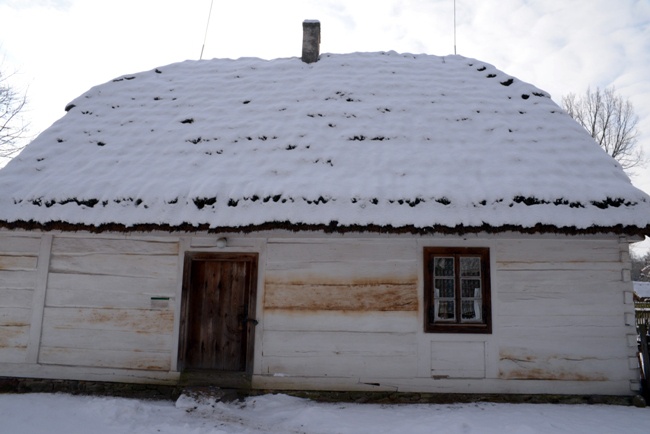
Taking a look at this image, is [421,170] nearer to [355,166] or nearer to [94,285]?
[355,166]

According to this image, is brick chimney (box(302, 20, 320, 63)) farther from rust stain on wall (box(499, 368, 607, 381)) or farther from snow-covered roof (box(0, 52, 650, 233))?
rust stain on wall (box(499, 368, 607, 381))

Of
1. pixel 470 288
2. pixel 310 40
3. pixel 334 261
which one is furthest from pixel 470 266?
pixel 310 40

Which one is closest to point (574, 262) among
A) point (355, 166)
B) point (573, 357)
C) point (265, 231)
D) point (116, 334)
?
point (573, 357)

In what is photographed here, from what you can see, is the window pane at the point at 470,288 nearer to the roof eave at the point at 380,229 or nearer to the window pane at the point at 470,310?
the window pane at the point at 470,310

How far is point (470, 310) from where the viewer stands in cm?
650

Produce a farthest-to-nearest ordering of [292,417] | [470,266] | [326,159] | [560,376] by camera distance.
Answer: [326,159] < [470,266] < [560,376] < [292,417]

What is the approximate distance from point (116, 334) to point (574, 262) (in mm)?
7008

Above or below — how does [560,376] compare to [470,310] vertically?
below

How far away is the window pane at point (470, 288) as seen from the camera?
6.51 meters

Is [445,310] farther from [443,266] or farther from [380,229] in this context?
[380,229]

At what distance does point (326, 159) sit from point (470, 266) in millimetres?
2775

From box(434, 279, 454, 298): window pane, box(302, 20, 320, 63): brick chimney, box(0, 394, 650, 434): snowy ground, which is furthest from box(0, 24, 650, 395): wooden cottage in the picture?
box(302, 20, 320, 63): brick chimney

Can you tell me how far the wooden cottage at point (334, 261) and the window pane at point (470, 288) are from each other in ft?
0.05

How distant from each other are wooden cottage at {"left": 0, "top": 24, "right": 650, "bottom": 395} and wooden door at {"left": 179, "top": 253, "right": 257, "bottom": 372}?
0.08 ft
